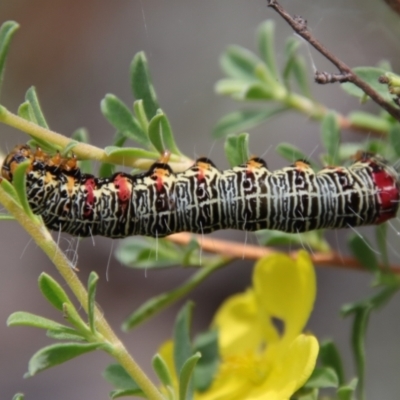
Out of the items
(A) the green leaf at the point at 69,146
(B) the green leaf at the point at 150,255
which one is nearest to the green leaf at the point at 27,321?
(A) the green leaf at the point at 69,146

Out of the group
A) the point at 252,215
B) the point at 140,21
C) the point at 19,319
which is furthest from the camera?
the point at 140,21

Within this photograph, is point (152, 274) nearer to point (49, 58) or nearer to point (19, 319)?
point (49, 58)

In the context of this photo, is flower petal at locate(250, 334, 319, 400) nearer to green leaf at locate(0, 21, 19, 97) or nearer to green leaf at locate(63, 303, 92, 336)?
green leaf at locate(63, 303, 92, 336)

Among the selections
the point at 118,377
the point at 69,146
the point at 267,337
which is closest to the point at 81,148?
the point at 69,146

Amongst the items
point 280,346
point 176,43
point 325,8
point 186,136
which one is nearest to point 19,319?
point 280,346

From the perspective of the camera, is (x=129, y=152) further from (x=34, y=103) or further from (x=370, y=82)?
(x=370, y=82)

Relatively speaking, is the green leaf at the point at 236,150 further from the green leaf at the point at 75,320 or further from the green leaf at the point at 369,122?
the green leaf at the point at 369,122

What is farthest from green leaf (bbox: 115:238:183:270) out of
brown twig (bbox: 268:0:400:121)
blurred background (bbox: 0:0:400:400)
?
blurred background (bbox: 0:0:400:400)
